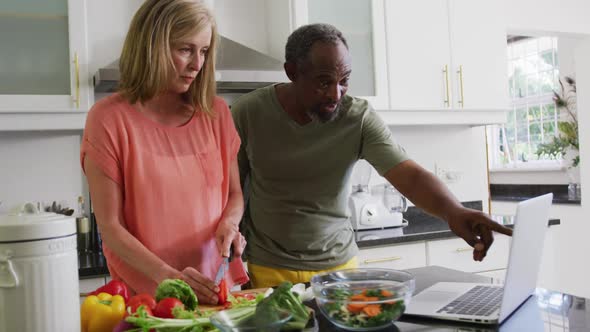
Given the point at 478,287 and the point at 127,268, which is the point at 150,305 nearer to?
the point at 127,268

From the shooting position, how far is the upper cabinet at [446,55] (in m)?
2.89

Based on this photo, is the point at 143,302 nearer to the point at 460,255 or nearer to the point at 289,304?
the point at 289,304

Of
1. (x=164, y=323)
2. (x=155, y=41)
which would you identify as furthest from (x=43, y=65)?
(x=164, y=323)

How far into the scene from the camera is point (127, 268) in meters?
1.30

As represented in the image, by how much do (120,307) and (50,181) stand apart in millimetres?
1783

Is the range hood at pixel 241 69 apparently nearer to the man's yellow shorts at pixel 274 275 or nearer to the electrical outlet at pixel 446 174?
the man's yellow shorts at pixel 274 275

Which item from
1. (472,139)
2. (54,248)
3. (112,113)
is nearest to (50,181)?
(112,113)

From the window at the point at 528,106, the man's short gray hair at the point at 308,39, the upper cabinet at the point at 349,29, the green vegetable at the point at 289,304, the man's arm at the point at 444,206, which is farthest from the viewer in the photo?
the window at the point at 528,106

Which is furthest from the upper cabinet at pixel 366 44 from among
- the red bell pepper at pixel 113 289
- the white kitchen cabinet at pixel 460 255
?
the red bell pepper at pixel 113 289

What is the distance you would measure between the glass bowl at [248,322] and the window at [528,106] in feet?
18.0

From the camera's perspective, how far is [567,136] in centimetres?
518

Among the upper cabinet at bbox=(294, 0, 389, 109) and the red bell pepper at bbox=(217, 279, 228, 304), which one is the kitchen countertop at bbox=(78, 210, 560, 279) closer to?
the upper cabinet at bbox=(294, 0, 389, 109)

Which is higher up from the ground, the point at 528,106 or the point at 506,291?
the point at 528,106

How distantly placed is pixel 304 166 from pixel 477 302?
2.13 ft
